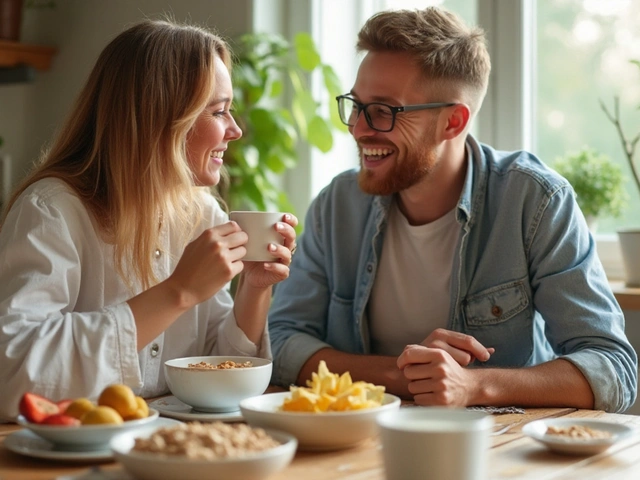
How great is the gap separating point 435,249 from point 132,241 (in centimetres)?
72

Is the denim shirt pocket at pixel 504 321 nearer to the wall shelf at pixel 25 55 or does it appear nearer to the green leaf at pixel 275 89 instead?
the green leaf at pixel 275 89

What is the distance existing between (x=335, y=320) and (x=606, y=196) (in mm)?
949

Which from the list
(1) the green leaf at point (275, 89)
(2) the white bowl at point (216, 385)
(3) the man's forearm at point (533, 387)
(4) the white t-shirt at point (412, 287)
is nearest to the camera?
(2) the white bowl at point (216, 385)

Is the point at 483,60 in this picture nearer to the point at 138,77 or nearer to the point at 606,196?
the point at 606,196

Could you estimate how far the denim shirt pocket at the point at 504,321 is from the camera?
1875 mm

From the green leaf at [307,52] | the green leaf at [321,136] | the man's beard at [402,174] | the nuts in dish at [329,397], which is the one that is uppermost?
the green leaf at [307,52]

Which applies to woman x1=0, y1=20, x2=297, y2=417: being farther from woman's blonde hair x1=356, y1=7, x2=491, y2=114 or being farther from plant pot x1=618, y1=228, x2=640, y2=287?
plant pot x1=618, y1=228, x2=640, y2=287

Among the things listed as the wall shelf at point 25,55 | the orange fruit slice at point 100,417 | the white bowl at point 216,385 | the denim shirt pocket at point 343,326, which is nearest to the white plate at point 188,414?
the white bowl at point 216,385

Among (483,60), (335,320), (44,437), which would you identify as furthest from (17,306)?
(483,60)

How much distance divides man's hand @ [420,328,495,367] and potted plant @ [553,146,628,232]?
3.38ft

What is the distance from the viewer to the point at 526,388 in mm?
1585

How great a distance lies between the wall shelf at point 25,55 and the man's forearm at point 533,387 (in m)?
2.80

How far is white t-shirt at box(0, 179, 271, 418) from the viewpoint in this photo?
1.40 meters

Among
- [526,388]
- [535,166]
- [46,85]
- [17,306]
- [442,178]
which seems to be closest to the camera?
[17,306]
